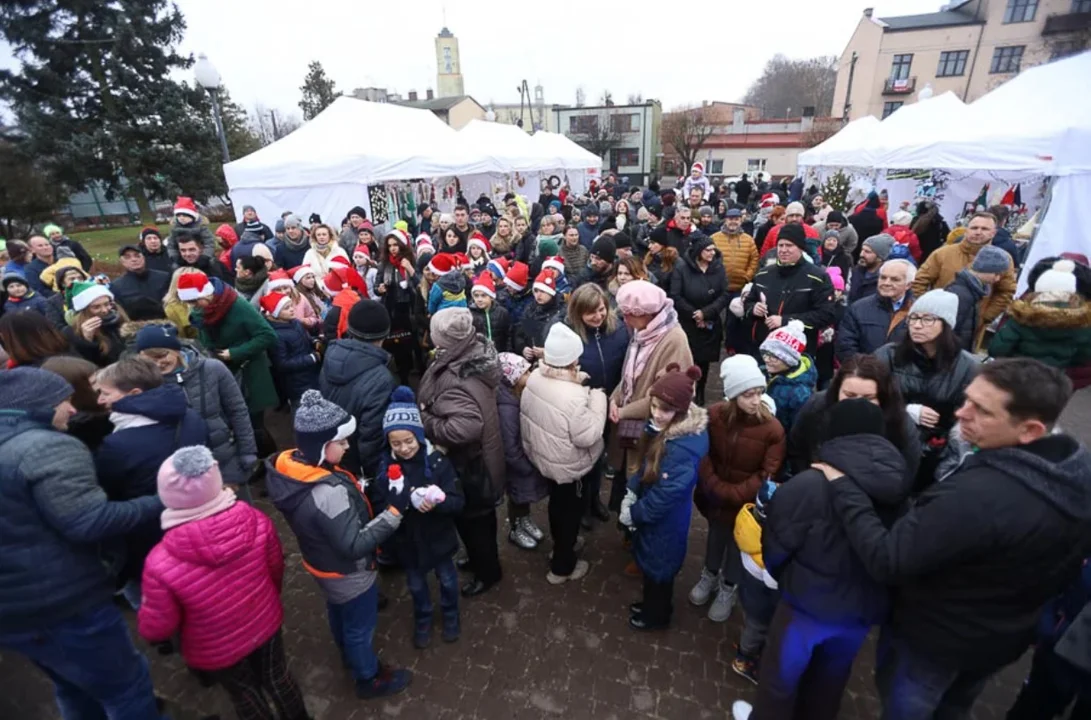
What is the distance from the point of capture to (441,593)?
10.4ft

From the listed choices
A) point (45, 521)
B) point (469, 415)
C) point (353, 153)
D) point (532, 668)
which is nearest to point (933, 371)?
point (469, 415)

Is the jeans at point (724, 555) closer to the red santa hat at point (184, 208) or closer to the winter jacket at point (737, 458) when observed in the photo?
the winter jacket at point (737, 458)

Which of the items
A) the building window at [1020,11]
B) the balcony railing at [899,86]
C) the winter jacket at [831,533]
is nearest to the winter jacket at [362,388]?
the winter jacket at [831,533]

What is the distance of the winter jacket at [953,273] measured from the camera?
444 cm

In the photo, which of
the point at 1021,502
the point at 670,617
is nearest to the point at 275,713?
the point at 670,617

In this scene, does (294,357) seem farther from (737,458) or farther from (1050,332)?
(1050,332)

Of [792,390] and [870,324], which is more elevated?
[870,324]

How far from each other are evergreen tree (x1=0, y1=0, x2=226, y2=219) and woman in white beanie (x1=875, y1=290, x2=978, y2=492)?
25.4 m

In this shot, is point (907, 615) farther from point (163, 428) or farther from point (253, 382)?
point (253, 382)

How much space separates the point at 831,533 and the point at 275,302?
466 centimetres

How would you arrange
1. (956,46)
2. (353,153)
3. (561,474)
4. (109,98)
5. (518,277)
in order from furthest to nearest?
1. (956,46)
2. (109,98)
3. (353,153)
4. (518,277)
5. (561,474)

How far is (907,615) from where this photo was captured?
2029mm

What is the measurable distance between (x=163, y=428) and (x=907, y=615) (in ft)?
11.2

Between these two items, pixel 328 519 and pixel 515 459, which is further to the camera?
pixel 515 459
